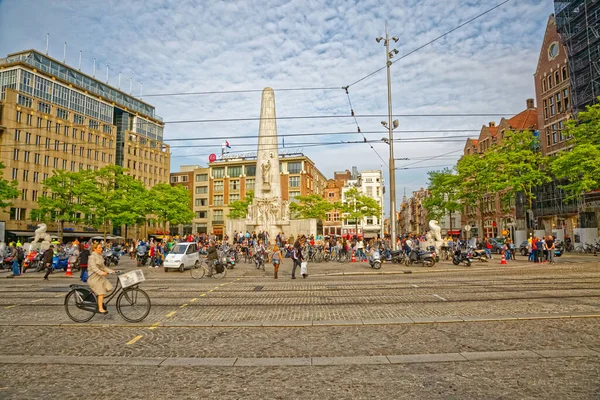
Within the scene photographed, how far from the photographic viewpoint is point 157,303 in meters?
10.7

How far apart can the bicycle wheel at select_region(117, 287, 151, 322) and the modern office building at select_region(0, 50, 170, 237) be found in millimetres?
41112

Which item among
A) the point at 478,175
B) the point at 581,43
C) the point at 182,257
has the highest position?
the point at 581,43

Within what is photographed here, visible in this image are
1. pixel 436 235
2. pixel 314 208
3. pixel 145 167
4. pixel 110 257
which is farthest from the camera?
pixel 145 167

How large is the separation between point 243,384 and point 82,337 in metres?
4.01

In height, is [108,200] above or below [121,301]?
above

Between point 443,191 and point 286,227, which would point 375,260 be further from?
point 443,191

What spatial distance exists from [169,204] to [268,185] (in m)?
26.5

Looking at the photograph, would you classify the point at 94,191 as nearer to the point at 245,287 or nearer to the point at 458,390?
the point at 245,287

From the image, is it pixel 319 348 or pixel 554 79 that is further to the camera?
pixel 554 79

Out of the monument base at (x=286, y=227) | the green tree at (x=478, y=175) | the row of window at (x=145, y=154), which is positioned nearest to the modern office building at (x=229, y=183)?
the row of window at (x=145, y=154)

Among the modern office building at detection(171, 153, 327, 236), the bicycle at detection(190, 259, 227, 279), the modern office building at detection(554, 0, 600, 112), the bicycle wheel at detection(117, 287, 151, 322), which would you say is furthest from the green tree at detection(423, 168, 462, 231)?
the bicycle wheel at detection(117, 287, 151, 322)

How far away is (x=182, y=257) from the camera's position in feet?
71.1

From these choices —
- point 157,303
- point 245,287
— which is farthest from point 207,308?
point 245,287

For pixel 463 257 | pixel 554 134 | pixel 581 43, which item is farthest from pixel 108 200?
pixel 581 43
